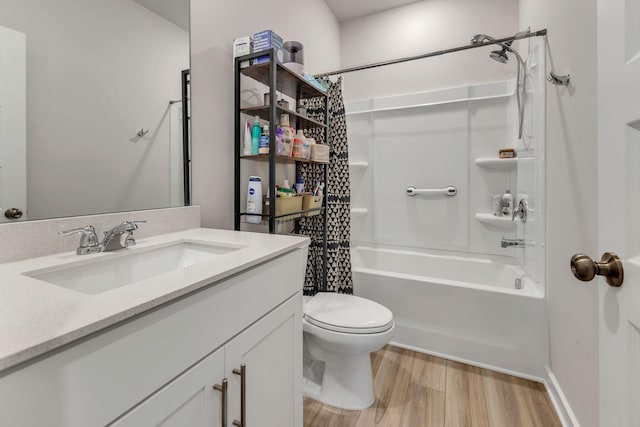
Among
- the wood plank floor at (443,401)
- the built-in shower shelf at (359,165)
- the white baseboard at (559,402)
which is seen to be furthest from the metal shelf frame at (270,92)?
the white baseboard at (559,402)

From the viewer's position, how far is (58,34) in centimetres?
89

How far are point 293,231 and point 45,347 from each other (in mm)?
1656

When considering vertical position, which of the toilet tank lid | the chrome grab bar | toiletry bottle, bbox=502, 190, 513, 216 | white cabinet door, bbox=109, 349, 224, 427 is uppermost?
the chrome grab bar

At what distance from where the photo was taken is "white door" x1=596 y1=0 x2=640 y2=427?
19.0 inches

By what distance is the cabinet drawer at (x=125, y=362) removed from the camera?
1.29ft

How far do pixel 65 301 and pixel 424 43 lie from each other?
300cm

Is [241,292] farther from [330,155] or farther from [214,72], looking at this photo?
[330,155]

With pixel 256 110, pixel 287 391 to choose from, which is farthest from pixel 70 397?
pixel 256 110

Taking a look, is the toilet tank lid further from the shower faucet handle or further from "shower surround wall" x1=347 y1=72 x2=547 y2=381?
the shower faucet handle

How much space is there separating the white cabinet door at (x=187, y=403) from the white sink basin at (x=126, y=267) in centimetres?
26

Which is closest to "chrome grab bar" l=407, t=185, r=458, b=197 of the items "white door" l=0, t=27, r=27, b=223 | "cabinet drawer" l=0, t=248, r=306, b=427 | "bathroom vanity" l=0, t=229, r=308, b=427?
"bathroom vanity" l=0, t=229, r=308, b=427

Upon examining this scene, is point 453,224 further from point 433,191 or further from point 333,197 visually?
point 333,197

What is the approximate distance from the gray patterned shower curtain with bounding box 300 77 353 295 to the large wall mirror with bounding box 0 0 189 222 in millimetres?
877

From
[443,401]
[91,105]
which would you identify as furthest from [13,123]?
[443,401]
